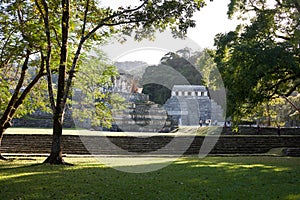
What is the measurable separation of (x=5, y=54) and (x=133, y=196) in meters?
6.78

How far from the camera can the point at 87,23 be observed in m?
13.1

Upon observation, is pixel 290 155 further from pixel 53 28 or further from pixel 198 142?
pixel 53 28

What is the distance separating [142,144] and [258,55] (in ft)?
31.6

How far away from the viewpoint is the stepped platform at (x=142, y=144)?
18.0m

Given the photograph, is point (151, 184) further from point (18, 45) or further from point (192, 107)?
point (192, 107)

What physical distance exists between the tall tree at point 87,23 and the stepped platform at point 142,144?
668cm

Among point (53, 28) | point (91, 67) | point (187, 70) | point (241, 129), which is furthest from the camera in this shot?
point (187, 70)

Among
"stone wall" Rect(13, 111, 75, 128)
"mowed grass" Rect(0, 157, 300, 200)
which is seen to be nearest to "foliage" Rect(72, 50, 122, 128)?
"mowed grass" Rect(0, 157, 300, 200)

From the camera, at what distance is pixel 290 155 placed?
18.0 m

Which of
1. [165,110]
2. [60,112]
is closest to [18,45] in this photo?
[60,112]

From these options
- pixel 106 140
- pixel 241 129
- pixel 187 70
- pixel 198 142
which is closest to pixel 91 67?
pixel 106 140

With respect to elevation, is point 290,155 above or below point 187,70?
below

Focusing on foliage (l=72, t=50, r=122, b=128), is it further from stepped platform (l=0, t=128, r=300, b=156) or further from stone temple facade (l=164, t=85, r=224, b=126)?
stone temple facade (l=164, t=85, r=224, b=126)

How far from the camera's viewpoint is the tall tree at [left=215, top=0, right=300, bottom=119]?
12299 mm
